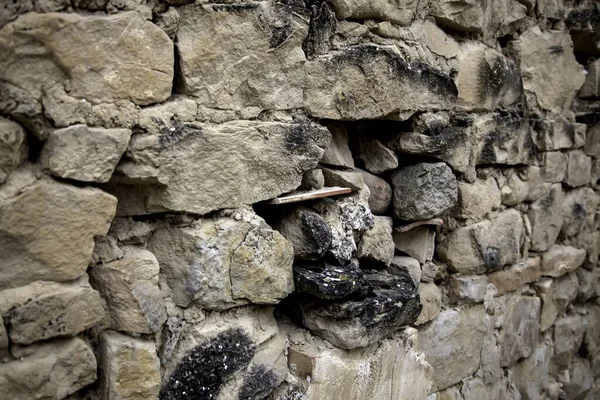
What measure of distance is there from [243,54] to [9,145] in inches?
23.4

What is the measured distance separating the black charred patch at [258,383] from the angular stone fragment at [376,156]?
0.80 m

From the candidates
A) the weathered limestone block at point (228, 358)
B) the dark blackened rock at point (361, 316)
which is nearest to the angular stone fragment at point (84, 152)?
the weathered limestone block at point (228, 358)

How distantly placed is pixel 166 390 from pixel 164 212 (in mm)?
430

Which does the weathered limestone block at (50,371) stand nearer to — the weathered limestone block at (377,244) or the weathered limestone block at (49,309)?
the weathered limestone block at (49,309)

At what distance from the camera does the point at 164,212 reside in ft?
4.75

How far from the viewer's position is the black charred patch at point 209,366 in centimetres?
145

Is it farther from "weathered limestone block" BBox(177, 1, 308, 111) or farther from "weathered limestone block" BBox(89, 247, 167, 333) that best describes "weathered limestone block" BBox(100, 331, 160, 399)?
"weathered limestone block" BBox(177, 1, 308, 111)

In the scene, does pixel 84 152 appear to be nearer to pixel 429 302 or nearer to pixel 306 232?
pixel 306 232

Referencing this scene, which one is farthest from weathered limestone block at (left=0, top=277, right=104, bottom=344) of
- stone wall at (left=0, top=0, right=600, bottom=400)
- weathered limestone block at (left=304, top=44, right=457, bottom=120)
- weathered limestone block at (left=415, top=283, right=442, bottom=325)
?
weathered limestone block at (left=415, top=283, right=442, bottom=325)

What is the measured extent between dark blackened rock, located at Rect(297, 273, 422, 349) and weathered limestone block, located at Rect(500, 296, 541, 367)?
3.15 ft

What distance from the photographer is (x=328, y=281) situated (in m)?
1.65

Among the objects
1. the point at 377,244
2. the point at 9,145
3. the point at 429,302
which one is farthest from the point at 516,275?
the point at 9,145

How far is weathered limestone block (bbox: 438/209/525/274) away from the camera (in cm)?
235

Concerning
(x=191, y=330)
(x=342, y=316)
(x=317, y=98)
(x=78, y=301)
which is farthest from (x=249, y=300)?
(x=317, y=98)
